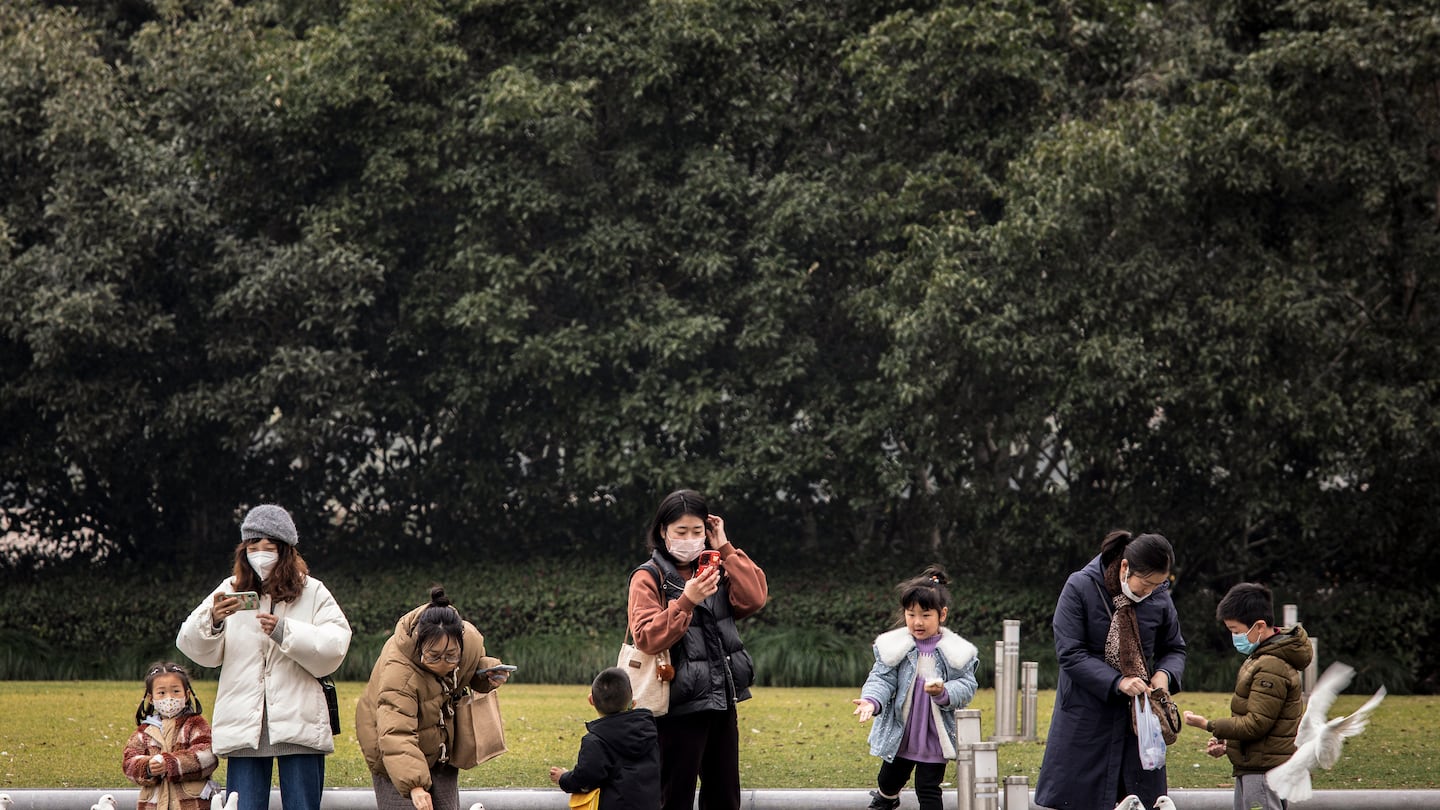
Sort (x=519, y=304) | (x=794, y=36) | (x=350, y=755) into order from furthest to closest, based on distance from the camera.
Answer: (x=794, y=36)
(x=519, y=304)
(x=350, y=755)

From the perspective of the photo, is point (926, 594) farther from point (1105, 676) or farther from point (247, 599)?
point (247, 599)

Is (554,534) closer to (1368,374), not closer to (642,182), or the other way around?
(642,182)

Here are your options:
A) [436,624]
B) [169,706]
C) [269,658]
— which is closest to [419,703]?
[436,624]

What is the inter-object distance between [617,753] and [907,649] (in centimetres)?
190

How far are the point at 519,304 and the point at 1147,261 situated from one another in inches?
278

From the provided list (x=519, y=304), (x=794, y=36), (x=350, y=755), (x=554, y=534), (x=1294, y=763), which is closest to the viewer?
(x=1294, y=763)

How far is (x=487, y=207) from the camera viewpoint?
18234 mm

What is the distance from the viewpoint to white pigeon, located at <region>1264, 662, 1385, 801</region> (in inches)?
272

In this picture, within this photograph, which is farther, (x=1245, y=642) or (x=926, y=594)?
(x=926, y=594)

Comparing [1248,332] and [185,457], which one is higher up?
[1248,332]

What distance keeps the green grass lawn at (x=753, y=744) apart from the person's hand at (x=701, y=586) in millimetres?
3835

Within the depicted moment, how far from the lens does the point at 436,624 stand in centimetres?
647

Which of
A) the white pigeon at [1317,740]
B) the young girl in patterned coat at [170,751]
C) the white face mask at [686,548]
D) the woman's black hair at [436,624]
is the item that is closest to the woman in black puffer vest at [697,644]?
the white face mask at [686,548]

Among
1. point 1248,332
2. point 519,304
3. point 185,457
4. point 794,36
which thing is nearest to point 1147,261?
point 1248,332
